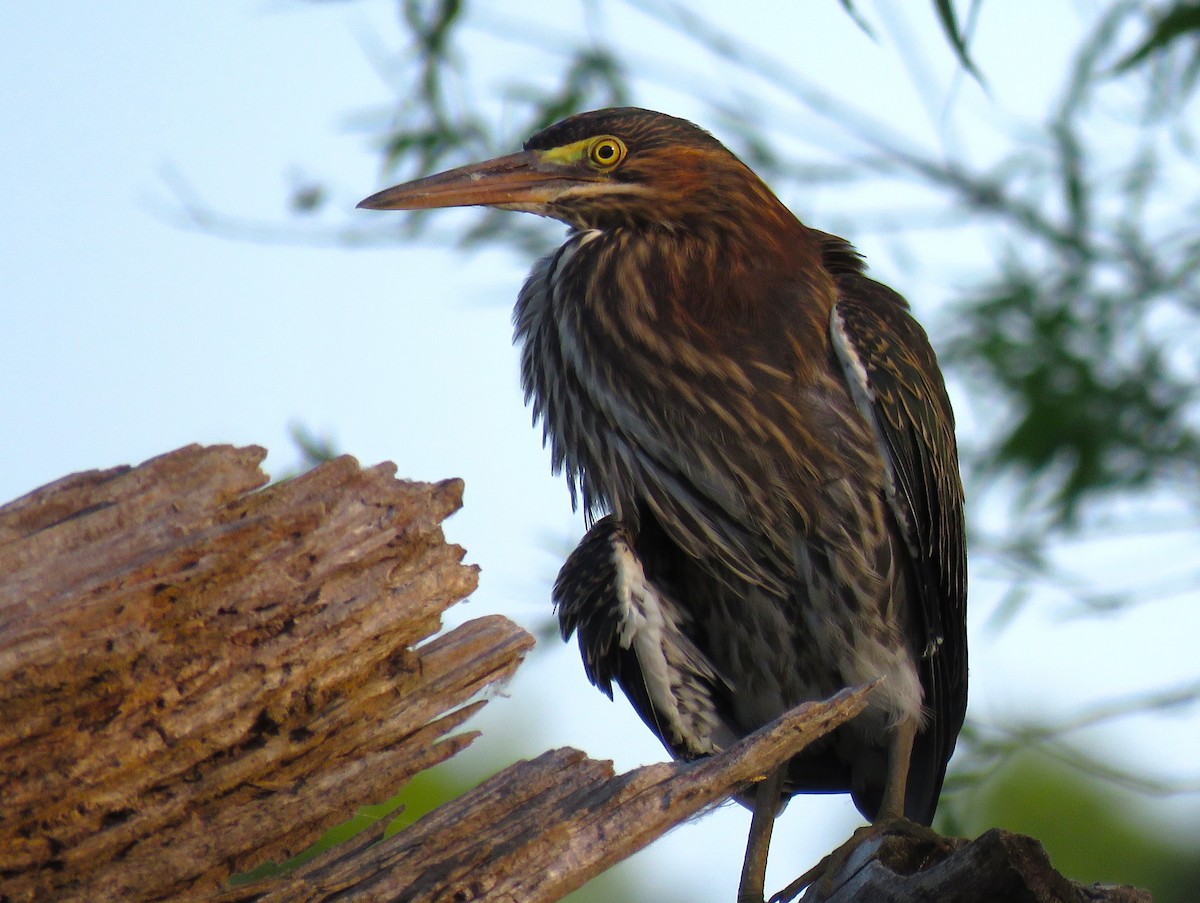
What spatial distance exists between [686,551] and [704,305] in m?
0.45

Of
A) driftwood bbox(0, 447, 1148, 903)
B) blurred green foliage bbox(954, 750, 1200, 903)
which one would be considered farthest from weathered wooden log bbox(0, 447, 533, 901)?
blurred green foliage bbox(954, 750, 1200, 903)

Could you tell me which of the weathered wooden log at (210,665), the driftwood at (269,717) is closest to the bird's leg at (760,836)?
the driftwood at (269,717)

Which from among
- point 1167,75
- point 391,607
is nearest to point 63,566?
point 391,607

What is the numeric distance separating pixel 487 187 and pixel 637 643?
0.92 m

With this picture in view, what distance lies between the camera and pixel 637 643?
2.46 m

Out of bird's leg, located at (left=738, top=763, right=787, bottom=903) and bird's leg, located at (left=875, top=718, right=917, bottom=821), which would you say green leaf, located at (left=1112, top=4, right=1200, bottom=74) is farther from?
bird's leg, located at (left=738, top=763, right=787, bottom=903)

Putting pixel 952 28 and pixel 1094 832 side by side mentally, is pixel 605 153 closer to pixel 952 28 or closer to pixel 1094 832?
pixel 952 28

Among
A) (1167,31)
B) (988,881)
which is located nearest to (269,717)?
(988,881)

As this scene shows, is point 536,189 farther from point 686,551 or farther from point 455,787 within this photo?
point 455,787

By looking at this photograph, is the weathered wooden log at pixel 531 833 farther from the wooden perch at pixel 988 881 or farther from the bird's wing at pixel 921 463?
the bird's wing at pixel 921 463

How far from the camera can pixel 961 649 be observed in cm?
270

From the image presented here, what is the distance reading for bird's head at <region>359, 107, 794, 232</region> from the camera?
269 centimetres

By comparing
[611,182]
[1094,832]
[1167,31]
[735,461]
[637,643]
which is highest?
[611,182]

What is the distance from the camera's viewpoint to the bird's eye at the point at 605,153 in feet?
8.98
